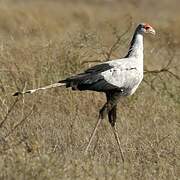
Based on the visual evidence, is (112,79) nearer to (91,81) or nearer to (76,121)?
(91,81)


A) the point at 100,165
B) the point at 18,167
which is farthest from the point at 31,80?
the point at 18,167

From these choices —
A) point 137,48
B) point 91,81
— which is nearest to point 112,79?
point 91,81

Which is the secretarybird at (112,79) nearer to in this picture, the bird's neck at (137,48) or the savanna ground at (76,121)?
the bird's neck at (137,48)

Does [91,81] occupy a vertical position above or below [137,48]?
below

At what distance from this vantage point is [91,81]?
6391 millimetres

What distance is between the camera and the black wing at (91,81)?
20.8ft

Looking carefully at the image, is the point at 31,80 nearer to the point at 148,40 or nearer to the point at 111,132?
the point at 111,132

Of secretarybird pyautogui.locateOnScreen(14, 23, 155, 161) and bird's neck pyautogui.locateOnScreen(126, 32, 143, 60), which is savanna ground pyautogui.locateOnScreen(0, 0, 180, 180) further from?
bird's neck pyautogui.locateOnScreen(126, 32, 143, 60)

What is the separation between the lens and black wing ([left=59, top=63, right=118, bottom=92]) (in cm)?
633

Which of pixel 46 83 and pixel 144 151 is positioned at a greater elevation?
pixel 46 83

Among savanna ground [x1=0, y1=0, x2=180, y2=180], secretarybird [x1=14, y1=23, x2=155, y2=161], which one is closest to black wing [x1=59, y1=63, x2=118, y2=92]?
secretarybird [x1=14, y1=23, x2=155, y2=161]

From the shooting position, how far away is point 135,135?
7.22 meters

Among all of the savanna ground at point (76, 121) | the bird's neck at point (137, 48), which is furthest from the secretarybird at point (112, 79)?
the savanna ground at point (76, 121)

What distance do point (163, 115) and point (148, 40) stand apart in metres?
6.74
